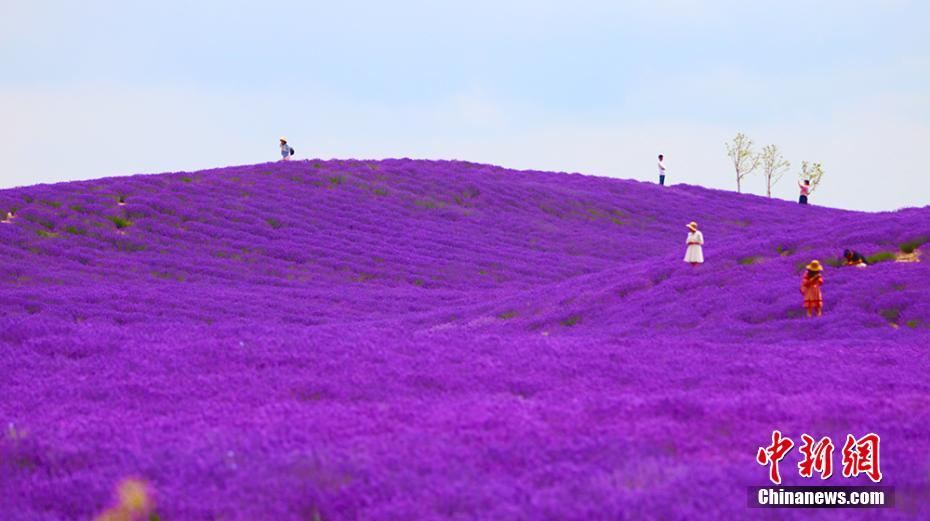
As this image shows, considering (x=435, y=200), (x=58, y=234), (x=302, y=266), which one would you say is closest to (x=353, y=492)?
(x=302, y=266)

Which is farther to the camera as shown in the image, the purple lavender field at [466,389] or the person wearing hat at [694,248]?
the person wearing hat at [694,248]

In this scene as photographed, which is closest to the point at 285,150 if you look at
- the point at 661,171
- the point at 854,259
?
the point at 661,171

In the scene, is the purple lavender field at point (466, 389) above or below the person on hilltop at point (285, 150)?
below

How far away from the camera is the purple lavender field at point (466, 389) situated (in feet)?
23.6

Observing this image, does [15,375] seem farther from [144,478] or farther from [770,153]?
[770,153]

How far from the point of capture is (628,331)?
24750 millimetres

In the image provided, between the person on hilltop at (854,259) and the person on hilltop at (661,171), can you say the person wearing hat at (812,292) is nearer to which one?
the person on hilltop at (854,259)

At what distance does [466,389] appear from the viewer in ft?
38.9

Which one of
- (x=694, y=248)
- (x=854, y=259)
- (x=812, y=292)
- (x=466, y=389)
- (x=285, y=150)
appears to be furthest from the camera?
(x=285, y=150)

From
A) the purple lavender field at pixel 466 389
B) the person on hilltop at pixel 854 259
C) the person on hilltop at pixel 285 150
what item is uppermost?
the person on hilltop at pixel 285 150

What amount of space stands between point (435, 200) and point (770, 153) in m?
57.8

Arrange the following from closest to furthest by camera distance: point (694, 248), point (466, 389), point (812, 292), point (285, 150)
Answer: point (466, 389)
point (812, 292)
point (694, 248)
point (285, 150)

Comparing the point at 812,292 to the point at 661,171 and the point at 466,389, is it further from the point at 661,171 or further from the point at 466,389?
the point at 661,171

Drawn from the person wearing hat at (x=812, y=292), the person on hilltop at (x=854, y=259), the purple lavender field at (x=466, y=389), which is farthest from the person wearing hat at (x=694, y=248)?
the person wearing hat at (x=812, y=292)
